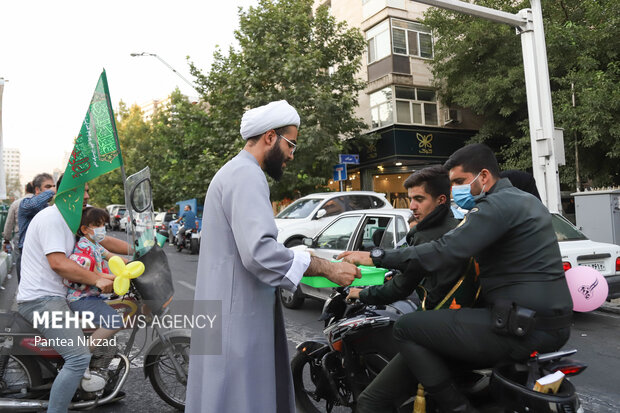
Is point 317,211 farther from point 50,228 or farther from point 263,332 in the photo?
point 263,332

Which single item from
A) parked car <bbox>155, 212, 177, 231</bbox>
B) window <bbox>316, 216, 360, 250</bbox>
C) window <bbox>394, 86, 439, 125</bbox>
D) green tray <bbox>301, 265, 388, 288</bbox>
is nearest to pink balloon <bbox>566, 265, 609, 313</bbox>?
green tray <bbox>301, 265, 388, 288</bbox>

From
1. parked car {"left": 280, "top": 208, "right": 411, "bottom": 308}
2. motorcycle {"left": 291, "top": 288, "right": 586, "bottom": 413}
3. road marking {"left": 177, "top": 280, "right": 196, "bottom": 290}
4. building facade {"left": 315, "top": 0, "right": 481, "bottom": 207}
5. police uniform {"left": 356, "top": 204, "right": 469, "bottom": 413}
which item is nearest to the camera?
motorcycle {"left": 291, "top": 288, "right": 586, "bottom": 413}

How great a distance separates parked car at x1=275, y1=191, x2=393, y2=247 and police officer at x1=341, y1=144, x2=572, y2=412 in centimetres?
807

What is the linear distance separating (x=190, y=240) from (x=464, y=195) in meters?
16.9

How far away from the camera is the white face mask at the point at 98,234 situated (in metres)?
3.61

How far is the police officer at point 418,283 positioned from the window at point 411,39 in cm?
1902

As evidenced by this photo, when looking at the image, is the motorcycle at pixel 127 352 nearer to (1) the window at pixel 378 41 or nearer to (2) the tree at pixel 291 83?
(2) the tree at pixel 291 83

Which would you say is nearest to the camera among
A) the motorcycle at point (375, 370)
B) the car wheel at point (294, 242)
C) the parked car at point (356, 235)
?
the motorcycle at point (375, 370)

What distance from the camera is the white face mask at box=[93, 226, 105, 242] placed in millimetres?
3613

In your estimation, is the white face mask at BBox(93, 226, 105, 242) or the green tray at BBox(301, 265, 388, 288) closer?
the green tray at BBox(301, 265, 388, 288)

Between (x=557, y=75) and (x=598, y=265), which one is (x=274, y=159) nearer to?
(x=598, y=265)

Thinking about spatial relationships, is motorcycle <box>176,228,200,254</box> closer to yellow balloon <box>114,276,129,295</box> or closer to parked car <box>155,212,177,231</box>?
parked car <box>155,212,177,231</box>

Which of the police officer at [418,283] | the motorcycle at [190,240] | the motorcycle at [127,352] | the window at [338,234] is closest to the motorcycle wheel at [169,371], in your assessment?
the motorcycle at [127,352]

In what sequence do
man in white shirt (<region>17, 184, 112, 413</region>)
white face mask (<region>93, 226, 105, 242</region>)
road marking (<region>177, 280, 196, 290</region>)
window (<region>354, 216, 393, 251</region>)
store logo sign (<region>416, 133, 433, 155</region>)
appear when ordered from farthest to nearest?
store logo sign (<region>416, 133, 433, 155</region>) → road marking (<region>177, 280, 196, 290</region>) → window (<region>354, 216, 393, 251</region>) → white face mask (<region>93, 226, 105, 242</region>) → man in white shirt (<region>17, 184, 112, 413</region>)
